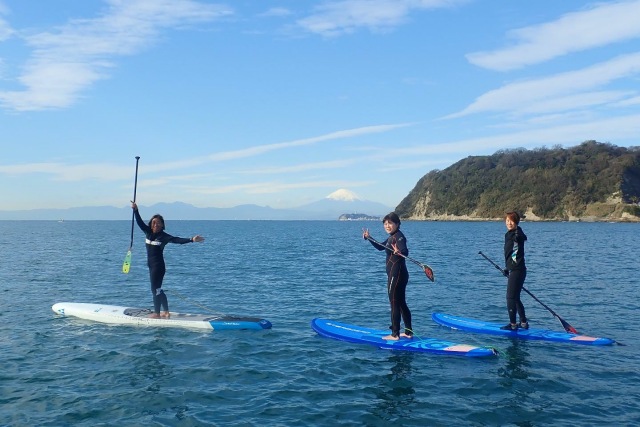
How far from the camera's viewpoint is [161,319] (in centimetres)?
1588

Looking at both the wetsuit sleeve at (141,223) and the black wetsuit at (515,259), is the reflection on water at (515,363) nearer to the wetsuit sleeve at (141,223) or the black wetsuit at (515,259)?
the black wetsuit at (515,259)

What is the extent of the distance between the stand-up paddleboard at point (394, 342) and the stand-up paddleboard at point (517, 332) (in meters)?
2.35

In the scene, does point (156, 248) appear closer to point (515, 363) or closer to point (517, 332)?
point (515, 363)

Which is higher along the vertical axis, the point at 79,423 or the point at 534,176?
the point at 534,176

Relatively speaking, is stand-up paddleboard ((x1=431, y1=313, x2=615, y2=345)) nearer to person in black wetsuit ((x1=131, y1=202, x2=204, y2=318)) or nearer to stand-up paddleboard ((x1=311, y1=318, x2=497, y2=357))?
stand-up paddleboard ((x1=311, y1=318, x2=497, y2=357))

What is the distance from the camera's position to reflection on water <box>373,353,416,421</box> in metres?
9.50

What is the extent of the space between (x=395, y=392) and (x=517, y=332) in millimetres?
6000

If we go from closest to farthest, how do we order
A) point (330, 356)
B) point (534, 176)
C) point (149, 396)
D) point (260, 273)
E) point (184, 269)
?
point (149, 396)
point (330, 356)
point (260, 273)
point (184, 269)
point (534, 176)

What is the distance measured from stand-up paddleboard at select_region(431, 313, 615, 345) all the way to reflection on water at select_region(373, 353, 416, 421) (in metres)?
3.98

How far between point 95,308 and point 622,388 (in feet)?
50.8

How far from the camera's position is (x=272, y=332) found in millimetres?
15398

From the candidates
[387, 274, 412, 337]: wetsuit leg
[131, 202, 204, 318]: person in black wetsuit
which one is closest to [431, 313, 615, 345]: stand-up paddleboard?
[387, 274, 412, 337]: wetsuit leg

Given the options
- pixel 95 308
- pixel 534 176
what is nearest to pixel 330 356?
pixel 95 308

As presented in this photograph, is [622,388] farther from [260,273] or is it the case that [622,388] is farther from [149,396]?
[260,273]
